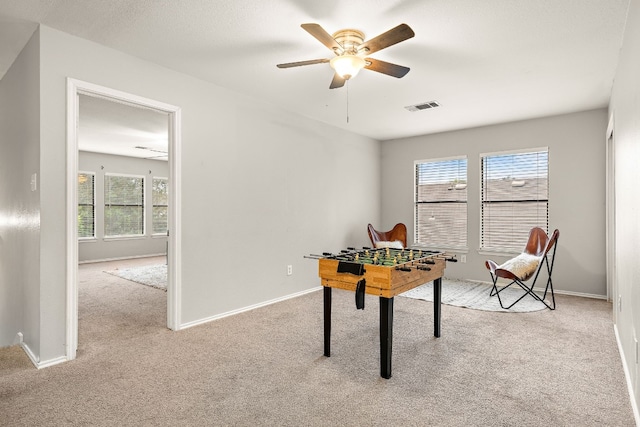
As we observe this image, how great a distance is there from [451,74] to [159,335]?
12.5ft

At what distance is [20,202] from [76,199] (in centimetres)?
75

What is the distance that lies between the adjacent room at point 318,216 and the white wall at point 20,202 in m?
0.04

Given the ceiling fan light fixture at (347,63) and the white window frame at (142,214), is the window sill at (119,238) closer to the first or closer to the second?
the white window frame at (142,214)

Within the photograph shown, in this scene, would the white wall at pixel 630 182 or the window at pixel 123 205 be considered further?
the window at pixel 123 205

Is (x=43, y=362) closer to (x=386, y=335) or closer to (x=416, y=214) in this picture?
(x=386, y=335)

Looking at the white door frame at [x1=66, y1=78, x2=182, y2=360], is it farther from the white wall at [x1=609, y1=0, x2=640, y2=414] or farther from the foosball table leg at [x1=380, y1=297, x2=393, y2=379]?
the white wall at [x1=609, y1=0, x2=640, y2=414]

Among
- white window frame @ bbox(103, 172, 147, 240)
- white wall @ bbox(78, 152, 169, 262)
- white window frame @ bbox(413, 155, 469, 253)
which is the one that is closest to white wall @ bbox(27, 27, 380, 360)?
white window frame @ bbox(413, 155, 469, 253)

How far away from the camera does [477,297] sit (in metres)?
4.82

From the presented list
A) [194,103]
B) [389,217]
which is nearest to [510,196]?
[389,217]

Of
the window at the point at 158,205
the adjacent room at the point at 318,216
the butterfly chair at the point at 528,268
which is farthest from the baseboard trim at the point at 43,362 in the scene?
the window at the point at 158,205

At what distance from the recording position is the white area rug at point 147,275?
5840 mm

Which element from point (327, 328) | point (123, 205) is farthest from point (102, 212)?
point (327, 328)

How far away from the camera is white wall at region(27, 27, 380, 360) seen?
109 inches

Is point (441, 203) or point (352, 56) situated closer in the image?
point (352, 56)
